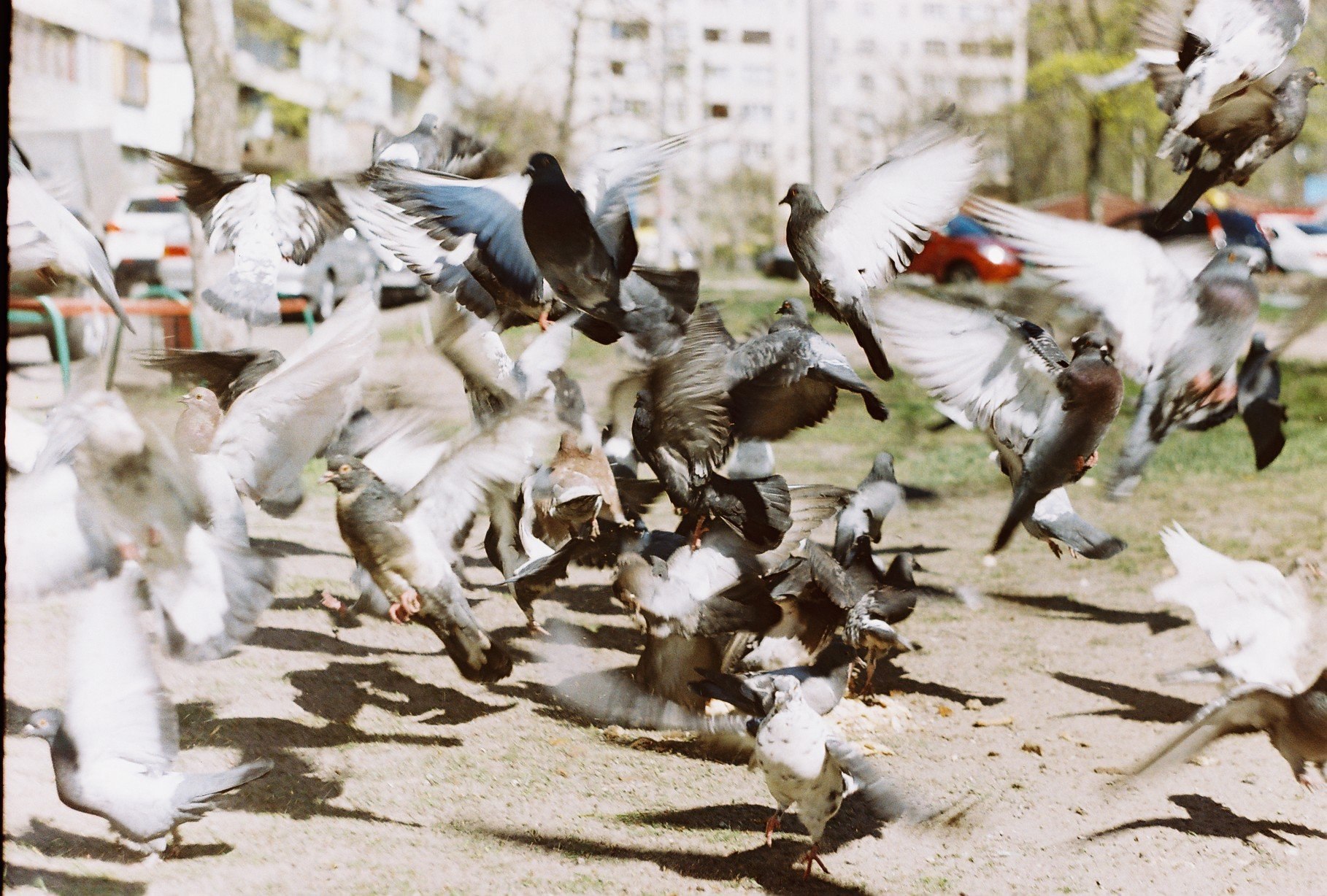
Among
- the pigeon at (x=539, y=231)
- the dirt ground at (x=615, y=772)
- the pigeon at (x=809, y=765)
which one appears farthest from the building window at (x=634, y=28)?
the pigeon at (x=809, y=765)

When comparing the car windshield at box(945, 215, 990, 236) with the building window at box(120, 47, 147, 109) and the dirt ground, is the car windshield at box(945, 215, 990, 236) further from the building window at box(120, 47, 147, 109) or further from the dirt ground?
the building window at box(120, 47, 147, 109)

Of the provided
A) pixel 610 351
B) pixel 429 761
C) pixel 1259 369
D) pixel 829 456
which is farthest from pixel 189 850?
pixel 610 351

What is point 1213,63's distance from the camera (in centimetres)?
385

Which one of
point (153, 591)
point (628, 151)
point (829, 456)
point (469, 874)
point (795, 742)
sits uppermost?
point (628, 151)

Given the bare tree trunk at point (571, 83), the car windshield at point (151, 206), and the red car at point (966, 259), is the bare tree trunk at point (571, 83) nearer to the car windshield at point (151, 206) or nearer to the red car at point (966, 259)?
the car windshield at point (151, 206)

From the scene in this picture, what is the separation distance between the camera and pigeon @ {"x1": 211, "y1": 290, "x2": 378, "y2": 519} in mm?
3746

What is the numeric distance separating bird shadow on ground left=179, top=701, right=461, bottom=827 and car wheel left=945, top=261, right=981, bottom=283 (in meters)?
19.1

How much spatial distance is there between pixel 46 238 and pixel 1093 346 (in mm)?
3402

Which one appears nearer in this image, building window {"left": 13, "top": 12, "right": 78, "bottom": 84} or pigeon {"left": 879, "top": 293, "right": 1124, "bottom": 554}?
pigeon {"left": 879, "top": 293, "right": 1124, "bottom": 554}

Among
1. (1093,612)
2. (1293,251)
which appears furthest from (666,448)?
(1293,251)

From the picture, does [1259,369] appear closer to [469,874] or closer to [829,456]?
[829,456]

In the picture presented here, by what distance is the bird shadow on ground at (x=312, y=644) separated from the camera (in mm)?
5094

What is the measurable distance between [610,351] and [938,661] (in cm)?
934

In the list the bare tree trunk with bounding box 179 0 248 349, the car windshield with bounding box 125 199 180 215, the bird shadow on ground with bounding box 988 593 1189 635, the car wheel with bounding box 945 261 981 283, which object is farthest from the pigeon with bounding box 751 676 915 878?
the car wheel with bounding box 945 261 981 283
